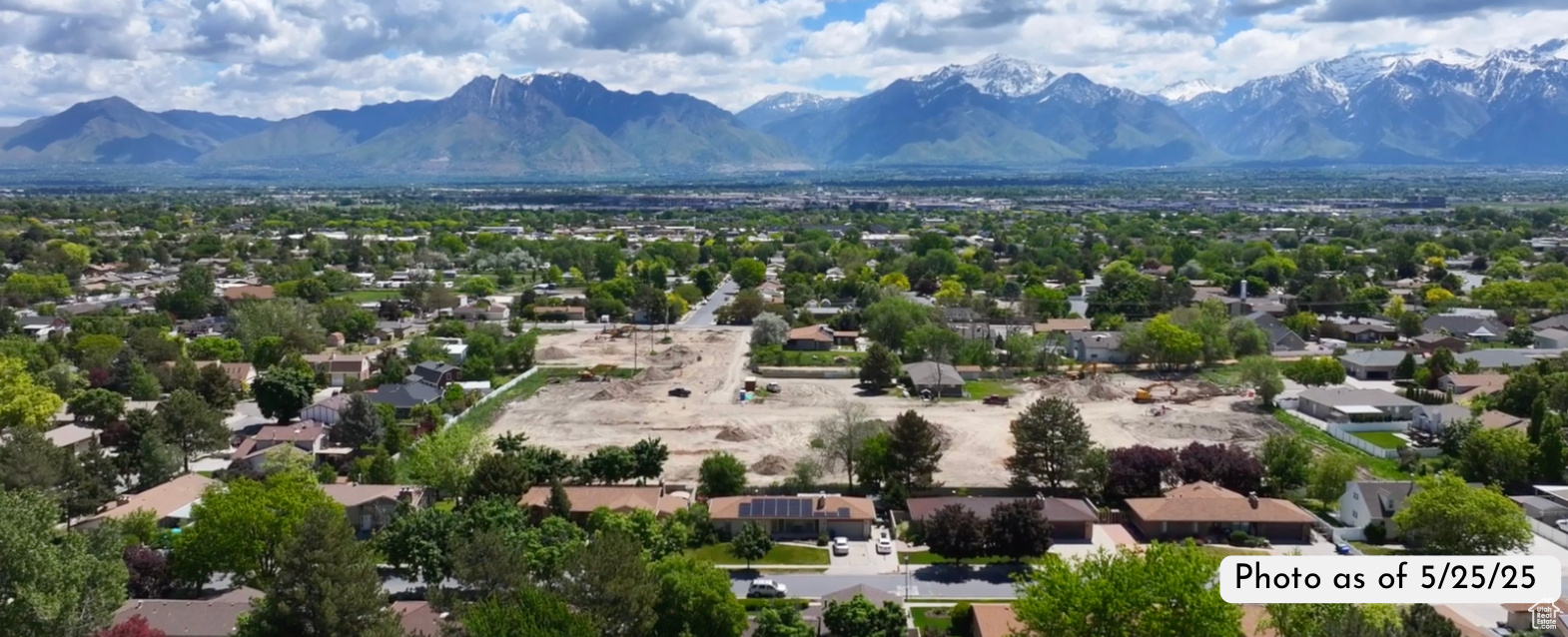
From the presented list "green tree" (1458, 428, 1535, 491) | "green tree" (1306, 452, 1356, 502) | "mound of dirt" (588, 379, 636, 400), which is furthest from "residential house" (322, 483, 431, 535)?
"green tree" (1458, 428, 1535, 491)

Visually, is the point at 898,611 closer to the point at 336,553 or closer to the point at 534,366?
the point at 336,553

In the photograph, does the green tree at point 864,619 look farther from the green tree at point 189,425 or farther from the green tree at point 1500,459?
the green tree at point 189,425

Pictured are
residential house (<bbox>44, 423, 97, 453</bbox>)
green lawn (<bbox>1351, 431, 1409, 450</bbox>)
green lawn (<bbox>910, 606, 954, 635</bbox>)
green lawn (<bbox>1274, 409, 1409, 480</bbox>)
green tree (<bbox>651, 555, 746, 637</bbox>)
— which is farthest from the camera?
green lawn (<bbox>1351, 431, 1409, 450</bbox>)

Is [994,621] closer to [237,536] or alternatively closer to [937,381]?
[237,536]

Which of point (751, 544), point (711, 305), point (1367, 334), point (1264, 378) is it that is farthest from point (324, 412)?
point (1367, 334)

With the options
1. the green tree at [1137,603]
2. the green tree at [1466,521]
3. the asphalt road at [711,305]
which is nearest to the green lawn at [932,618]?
the green tree at [1137,603]

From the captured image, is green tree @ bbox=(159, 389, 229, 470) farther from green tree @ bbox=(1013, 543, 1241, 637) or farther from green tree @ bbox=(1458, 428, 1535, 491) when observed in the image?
green tree @ bbox=(1458, 428, 1535, 491)
